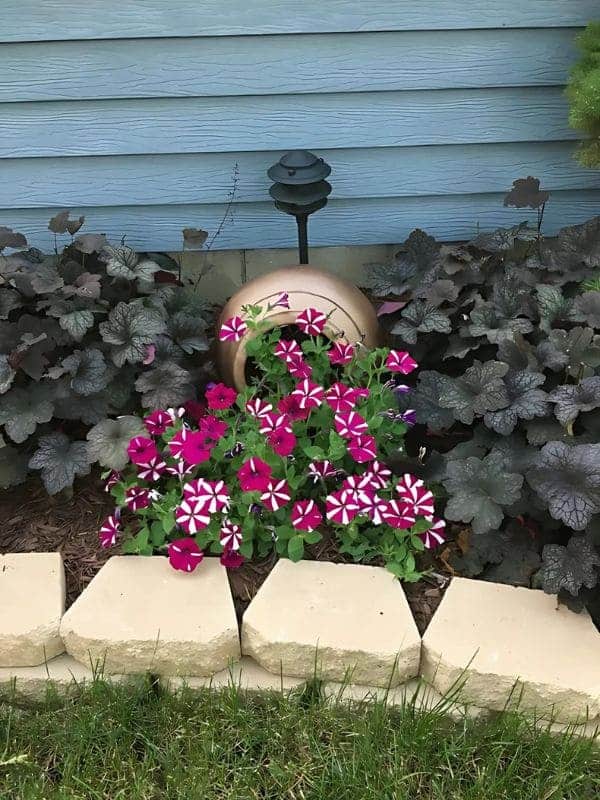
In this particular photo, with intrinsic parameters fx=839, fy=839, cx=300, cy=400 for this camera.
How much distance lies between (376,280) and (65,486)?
44.2 inches

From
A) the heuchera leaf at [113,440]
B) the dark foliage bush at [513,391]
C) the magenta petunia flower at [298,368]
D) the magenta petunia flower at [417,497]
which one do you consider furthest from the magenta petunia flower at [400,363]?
the heuchera leaf at [113,440]

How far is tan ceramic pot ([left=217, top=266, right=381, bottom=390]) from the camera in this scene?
231cm

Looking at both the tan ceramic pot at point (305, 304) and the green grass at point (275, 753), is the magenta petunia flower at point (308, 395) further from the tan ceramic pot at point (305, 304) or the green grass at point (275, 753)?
the green grass at point (275, 753)

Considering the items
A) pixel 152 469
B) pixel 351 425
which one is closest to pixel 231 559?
pixel 152 469

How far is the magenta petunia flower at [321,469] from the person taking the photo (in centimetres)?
202

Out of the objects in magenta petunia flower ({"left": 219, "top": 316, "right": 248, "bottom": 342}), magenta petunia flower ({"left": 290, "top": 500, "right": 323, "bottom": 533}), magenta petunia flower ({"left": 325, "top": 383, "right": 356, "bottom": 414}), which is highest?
magenta petunia flower ({"left": 219, "top": 316, "right": 248, "bottom": 342})

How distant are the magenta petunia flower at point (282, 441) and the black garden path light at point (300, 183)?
82cm

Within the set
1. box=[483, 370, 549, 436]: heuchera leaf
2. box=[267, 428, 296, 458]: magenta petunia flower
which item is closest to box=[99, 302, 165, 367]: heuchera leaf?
box=[267, 428, 296, 458]: magenta petunia flower

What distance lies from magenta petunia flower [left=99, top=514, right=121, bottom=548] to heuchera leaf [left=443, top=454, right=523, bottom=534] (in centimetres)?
79

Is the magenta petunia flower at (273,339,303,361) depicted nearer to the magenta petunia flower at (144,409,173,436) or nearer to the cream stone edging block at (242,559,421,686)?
the magenta petunia flower at (144,409,173,436)

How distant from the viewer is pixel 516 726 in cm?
174

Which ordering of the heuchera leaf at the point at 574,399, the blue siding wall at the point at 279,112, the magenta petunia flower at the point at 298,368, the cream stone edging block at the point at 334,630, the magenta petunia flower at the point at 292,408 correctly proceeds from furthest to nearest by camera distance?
the blue siding wall at the point at 279,112
the magenta petunia flower at the point at 298,368
the magenta petunia flower at the point at 292,408
the heuchera leaf at the point at 574,399
the cream stone edging block at the point at 334,630

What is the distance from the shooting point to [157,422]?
2094 mm

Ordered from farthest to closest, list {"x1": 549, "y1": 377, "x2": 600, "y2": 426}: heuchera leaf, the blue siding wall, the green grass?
the blue siding wall < {"x1": 549, "y1": 377, "x2": 600, "y2": 426}: heuchera leaf < the green grass
